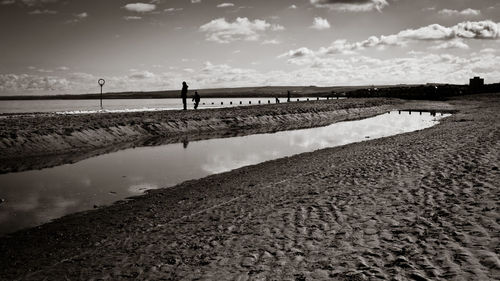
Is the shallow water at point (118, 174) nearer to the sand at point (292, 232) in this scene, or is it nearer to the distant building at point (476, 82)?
the sand at point (292, 232)

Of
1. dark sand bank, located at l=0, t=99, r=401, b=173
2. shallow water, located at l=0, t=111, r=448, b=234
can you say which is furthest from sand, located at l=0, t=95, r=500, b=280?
dark sand bank, located at l=0, t=99, r=401, b=173

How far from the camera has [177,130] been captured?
28734 mm

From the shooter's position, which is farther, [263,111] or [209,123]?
[263,111]

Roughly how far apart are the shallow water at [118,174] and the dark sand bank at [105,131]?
2153 mm

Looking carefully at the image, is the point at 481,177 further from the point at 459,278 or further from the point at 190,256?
the point at 190,256

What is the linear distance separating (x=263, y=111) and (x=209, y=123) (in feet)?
31.7

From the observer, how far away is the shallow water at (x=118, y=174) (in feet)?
35.2

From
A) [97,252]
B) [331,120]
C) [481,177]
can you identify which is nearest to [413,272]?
[97,252]

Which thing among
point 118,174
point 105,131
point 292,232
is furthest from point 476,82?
point 292,232

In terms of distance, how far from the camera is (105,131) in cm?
2403

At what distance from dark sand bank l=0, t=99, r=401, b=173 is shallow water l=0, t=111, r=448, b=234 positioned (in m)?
2.15

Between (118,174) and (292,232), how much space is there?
31.3 feet

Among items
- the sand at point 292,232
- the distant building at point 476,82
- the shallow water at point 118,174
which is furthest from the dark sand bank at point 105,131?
the distant building at point 476,82

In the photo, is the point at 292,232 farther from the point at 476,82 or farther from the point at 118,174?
the point at 476,82
